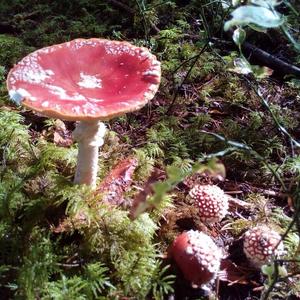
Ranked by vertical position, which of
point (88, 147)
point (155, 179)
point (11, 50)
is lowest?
point (11, 50)

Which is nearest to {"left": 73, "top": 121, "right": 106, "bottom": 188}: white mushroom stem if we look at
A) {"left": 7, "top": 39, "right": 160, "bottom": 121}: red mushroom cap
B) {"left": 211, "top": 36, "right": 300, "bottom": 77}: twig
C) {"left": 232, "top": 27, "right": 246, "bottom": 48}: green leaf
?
{"left": 7, "top": 39, "right": 160, "bottom": 121}: red mushroom cap

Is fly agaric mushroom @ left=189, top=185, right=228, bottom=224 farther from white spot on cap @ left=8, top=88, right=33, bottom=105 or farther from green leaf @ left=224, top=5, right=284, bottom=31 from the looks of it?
green leaf @ left=224, top=5, right=284, bottom=31

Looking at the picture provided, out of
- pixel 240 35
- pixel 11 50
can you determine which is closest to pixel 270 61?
pixel 240 35

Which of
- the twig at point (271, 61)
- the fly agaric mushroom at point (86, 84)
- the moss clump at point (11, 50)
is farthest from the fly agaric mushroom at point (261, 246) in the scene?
the moss clump at point (11, 50)

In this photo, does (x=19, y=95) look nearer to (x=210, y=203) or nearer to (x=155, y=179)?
(x=155, y=179)

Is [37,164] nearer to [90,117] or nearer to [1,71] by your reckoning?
[90,117]

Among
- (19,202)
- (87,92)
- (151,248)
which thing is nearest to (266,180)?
(151,248)
